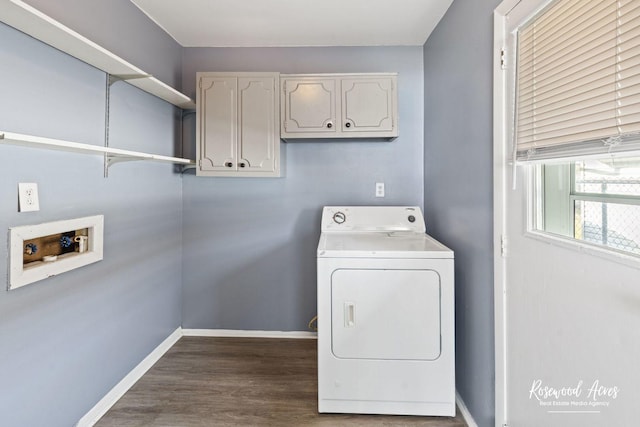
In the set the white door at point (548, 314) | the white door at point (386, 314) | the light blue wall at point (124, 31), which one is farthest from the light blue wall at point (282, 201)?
the white door at point (548, 314)

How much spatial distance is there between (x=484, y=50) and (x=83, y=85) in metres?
1.96

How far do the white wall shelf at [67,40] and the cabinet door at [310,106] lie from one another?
0.81 meters

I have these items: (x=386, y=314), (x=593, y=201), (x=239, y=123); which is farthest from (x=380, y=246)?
(x=239, y=123)

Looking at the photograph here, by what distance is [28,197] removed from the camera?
4.10ft

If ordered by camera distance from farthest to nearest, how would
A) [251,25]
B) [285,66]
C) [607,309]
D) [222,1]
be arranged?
1. [285,66]
2. [251,25]
3. [222,1]
4. [607,309]

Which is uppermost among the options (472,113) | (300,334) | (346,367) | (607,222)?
(472,113)

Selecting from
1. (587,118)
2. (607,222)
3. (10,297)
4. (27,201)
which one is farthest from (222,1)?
(607,222)

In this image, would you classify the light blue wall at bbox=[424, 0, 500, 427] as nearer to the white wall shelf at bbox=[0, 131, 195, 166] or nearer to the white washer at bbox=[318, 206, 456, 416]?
the white washer at bbox=[318, 206, 456, 416]

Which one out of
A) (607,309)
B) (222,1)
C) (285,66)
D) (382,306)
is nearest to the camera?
(607,309)

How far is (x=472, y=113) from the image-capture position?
1635mm

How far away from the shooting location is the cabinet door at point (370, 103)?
2.21 metres

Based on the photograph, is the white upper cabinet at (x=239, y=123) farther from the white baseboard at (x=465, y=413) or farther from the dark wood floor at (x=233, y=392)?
the white baseboard at (x=465, y=413)

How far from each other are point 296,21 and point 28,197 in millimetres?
1832

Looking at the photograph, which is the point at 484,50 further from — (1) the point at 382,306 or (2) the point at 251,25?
(2) the point at 251,25
